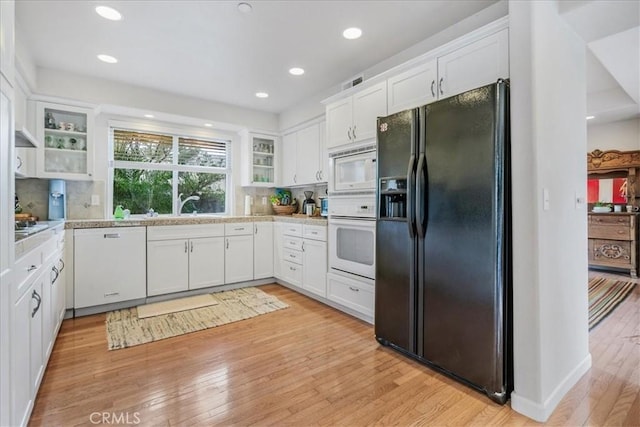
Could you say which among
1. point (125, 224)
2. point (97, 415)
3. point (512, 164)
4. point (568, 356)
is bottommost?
point (97, 415)

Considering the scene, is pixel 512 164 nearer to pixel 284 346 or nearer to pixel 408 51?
pixel 408 51

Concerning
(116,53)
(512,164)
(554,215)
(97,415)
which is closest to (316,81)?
(116,53)

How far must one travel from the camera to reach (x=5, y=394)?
1.25m

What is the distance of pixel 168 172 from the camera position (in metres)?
4.37

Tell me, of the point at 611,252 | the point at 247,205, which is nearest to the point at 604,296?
the point at 611,252

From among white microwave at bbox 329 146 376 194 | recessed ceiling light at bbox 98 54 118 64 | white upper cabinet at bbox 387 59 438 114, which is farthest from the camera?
recessed ceiling light at bbox 98 54 118 64

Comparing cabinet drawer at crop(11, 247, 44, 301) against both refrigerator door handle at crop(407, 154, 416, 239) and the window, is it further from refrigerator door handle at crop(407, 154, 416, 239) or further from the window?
the window

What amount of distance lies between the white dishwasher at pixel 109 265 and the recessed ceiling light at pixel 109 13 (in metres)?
1.94

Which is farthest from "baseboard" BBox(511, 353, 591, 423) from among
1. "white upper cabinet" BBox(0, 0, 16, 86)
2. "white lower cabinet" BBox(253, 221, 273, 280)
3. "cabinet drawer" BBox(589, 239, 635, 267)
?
"cabinet drawer" BBox(589, 239, 635, 267)

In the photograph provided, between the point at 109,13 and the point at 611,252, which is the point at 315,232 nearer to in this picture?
the point at 109,13

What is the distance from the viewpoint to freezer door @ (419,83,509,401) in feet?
5.73

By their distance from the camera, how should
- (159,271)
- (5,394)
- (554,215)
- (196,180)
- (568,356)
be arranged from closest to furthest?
(5,394) < (554,215) < (568,356) < (159,271) < (196,180)

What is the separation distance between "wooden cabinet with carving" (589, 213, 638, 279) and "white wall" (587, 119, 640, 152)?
1.18 m

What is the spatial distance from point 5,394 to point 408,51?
344cm
